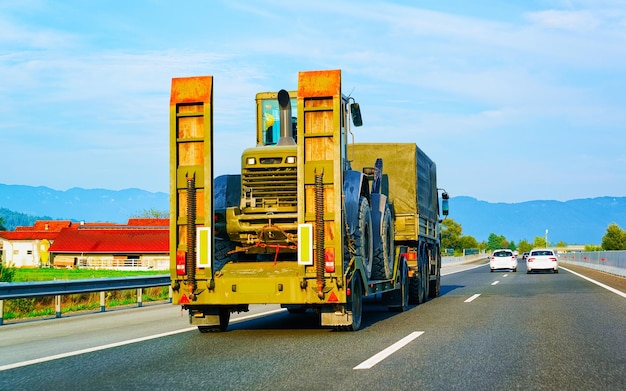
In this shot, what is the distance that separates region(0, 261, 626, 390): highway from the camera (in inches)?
283

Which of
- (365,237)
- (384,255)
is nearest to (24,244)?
(384,255)

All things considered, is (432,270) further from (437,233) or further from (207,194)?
(207,194)

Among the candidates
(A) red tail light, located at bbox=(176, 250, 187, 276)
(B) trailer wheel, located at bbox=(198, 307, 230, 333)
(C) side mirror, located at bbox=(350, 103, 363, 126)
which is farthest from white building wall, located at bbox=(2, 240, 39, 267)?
(A) red tail light, located at bbox=(176, 250, 187, 276)

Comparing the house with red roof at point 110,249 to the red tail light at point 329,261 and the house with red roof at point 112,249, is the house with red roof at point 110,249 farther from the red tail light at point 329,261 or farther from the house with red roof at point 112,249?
the red tail light at point 329,261

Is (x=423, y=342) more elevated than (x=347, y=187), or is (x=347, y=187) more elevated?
(x=347, y=187)

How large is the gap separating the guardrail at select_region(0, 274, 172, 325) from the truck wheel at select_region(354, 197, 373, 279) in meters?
6.44

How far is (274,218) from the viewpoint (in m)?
11.6

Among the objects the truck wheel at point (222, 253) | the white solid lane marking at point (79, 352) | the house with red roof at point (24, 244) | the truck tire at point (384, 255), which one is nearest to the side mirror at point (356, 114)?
the truck tire at point (384, 255)

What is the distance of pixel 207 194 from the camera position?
11.1m

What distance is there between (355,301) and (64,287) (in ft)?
22.8

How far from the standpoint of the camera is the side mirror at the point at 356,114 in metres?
13.5

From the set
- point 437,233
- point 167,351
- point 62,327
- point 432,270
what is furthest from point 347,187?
point 437,233

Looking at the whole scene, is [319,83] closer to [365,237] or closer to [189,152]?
[189,152]

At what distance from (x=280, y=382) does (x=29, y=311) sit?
14523 mm
